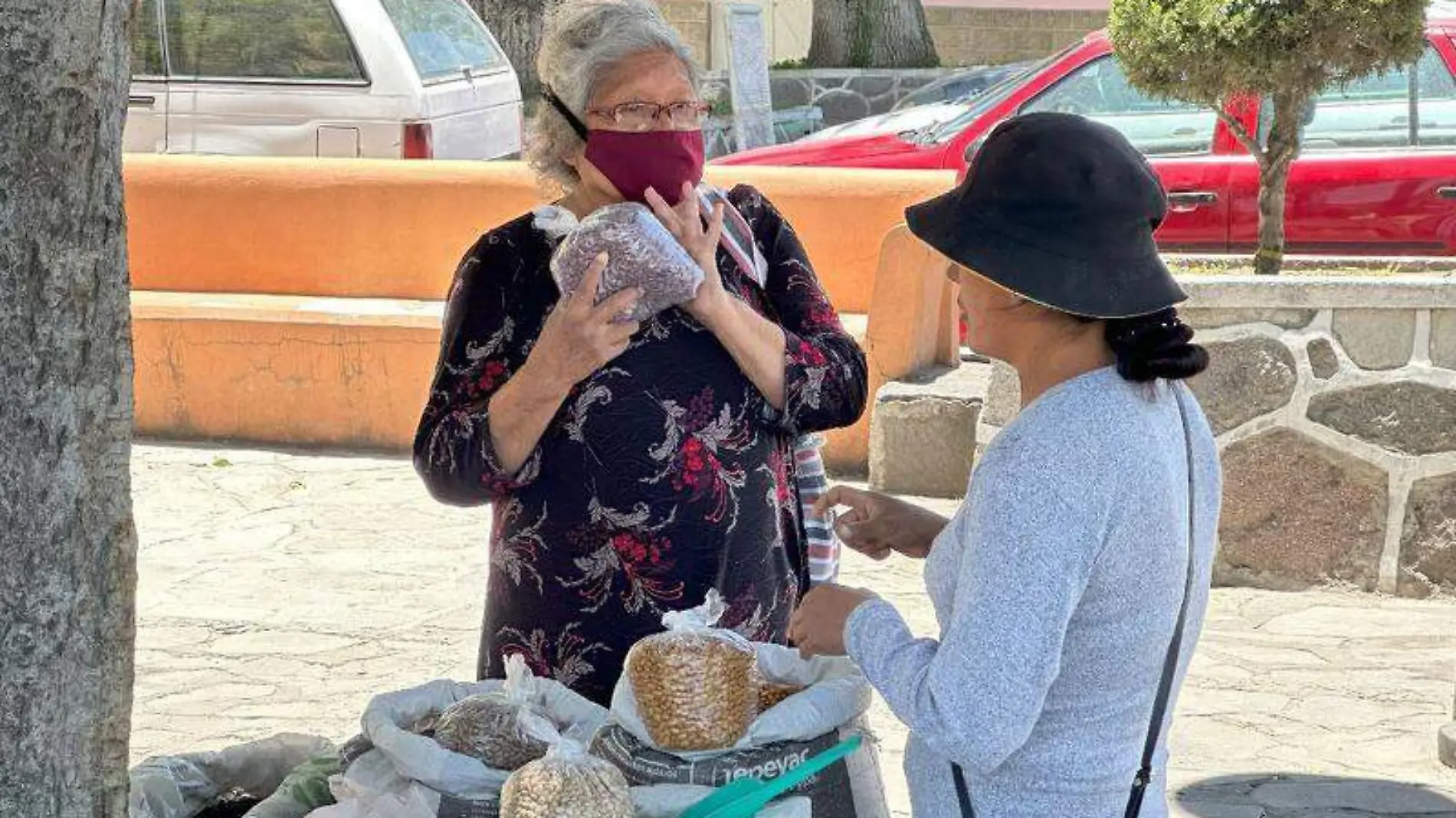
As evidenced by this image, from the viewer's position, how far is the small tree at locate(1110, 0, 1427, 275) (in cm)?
684

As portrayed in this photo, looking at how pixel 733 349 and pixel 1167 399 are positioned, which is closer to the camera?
pixel 1167 399

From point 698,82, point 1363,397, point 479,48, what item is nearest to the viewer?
point 698,82

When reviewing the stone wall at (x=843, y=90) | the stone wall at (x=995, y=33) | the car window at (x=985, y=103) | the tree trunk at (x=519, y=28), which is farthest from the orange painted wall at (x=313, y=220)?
the stone wall at (x=995, y=33)

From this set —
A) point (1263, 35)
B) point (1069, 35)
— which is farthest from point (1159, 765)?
point (1069, 35)

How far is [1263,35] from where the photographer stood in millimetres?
6883

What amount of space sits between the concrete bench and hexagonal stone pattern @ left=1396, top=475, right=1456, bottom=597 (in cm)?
214

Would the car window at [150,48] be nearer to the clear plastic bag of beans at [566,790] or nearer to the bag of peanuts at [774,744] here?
the bag of peanuts at [774,744]

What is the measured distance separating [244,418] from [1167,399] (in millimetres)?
6886

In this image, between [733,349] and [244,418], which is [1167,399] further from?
[244,418]

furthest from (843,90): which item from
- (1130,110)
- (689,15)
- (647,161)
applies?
(647,161)

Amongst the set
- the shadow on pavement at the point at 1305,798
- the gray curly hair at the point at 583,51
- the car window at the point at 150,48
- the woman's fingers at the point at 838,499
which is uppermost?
the car window at the point at 150,48

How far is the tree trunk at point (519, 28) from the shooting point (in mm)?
15969

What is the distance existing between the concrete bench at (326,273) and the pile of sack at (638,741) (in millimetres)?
5364

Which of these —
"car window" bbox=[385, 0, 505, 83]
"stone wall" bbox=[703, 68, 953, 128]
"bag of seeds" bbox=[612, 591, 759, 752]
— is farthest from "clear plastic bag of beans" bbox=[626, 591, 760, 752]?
"stone wall" bbox=[703, 68, 953, 128]
